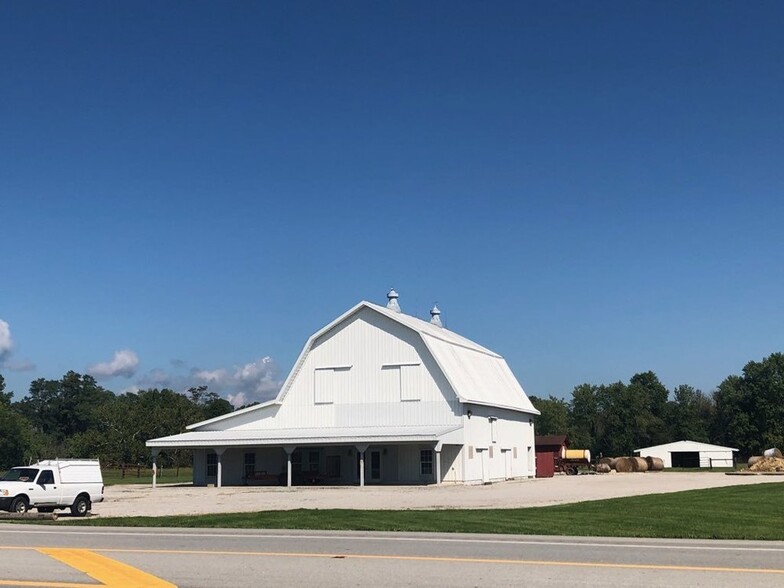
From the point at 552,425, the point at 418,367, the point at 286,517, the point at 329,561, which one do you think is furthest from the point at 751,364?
the point at 329,561

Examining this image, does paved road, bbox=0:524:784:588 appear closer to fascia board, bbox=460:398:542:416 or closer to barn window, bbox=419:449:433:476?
barn window, bbox=419:449:433:476

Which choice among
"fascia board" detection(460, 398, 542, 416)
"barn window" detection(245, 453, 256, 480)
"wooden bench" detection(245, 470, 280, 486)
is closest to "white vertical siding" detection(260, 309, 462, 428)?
"fascia board" detection(460, 398, 542, 416)

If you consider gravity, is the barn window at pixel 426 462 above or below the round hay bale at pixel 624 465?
above

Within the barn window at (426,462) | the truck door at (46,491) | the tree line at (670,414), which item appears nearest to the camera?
the truck door at (46,491)

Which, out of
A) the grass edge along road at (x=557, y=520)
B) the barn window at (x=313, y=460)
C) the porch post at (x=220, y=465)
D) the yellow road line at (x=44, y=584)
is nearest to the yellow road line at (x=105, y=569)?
the yellow road line at (x=44, y=584)

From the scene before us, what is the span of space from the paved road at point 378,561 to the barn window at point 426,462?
2809 cm

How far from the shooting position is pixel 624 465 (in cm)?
7450

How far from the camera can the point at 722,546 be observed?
600 inches

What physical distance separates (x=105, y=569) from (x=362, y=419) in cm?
3513

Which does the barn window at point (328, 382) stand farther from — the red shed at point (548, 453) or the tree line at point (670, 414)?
the tree line at point (670, 414)

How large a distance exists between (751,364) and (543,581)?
117 m

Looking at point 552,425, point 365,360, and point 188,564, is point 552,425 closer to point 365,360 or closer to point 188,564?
point 365,360

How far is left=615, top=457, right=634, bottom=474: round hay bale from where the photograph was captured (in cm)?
7406

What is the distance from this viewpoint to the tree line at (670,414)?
110 meters
